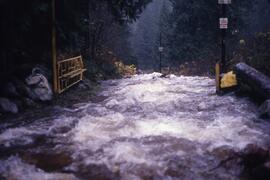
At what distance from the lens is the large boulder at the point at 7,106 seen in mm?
9312

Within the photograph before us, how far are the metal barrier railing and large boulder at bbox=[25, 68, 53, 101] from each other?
A: 3.01 ft

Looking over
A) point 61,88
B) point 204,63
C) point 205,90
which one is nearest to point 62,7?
point 61,88

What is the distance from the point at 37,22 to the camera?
436 inches

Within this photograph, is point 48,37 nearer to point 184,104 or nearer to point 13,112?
point 13,112

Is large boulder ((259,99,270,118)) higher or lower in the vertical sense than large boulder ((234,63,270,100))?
lower

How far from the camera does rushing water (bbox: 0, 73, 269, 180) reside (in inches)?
217

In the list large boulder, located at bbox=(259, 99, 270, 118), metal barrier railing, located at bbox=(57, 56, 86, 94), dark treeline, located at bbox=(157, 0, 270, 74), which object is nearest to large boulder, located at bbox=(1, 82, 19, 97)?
metal barrier railing, located at bbox=(57, 56, 86, 94)

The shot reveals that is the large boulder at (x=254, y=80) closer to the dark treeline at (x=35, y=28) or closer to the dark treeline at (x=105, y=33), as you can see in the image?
the dark treeline at (x=105, y=33)

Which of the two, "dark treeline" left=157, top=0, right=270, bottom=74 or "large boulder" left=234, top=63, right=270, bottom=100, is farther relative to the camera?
"dark treeline" left=157, top=0, right=270, bottom=74

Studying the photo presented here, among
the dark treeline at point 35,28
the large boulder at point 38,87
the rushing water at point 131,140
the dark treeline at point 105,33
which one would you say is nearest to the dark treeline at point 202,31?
the dark treeline at point 105,33

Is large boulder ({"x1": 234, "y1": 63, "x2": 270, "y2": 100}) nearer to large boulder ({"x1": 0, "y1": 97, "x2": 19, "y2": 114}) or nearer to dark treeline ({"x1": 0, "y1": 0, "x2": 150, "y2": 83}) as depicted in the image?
dark treeline ({"x1": 0, "y1": 0, "x2": 150, "y2": 83})

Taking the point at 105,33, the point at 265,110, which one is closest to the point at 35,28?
the point at 265,110

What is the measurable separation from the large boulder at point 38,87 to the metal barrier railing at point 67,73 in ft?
3.01

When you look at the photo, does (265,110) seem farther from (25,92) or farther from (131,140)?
(25,92)
